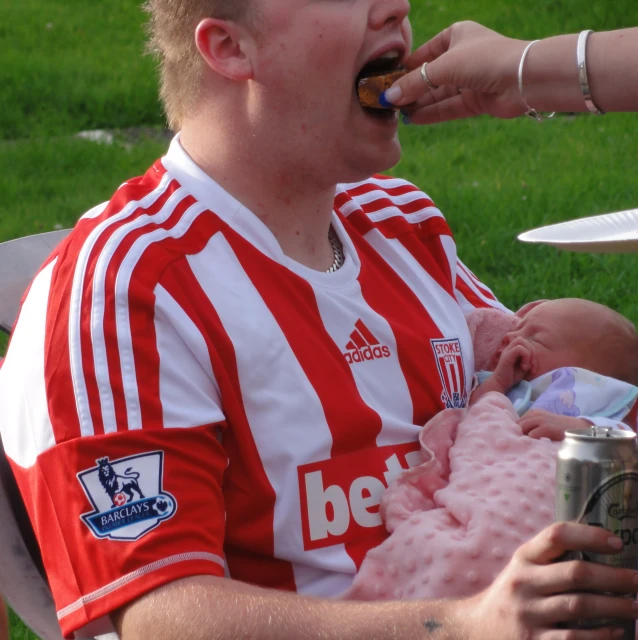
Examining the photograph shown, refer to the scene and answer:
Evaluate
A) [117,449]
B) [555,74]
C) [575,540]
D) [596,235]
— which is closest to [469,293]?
[555,74]

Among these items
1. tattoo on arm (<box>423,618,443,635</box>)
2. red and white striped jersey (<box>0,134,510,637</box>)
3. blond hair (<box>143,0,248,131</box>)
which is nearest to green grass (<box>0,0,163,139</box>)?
blond hair (<box>143,0,248,131</box>)

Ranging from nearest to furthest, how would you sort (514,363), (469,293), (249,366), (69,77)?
(249,366), (514,363), (469,293), (69,77)

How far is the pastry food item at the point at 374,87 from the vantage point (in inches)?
96.9

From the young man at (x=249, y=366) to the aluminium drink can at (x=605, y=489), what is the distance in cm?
3

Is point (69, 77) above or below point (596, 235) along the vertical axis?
above

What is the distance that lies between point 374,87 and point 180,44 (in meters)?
0.47

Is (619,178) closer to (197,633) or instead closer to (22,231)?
(22,231)

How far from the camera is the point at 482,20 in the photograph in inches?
417

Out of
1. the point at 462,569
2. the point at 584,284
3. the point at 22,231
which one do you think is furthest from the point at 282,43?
the point at 22,231

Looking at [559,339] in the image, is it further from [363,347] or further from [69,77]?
[69,77]

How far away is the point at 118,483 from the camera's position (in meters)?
1.95

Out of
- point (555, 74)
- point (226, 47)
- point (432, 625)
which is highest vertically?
point (226, 47)

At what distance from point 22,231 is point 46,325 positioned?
4.59 meters

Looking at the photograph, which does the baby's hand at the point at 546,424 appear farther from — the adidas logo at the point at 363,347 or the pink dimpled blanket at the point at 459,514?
the adidas logo at the point at 363,347
